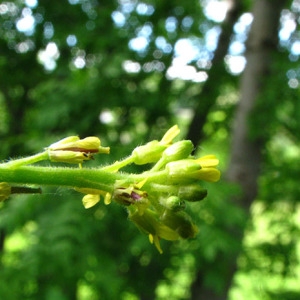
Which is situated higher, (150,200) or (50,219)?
(150,200)

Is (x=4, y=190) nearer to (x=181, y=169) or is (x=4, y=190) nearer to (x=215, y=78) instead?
(x=181, y=169)

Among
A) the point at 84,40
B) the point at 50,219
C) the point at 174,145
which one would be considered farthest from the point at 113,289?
the point at 174,145

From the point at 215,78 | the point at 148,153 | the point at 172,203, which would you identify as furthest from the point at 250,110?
the point at 172,203

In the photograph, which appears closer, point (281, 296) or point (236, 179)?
point (236, 179)

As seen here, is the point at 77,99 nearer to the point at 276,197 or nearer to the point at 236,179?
the point at 236,179

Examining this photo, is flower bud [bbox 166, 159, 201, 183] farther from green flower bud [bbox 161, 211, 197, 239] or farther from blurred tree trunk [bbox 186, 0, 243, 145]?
blurred tree trunk [bbox 186, 0, 243, 145]

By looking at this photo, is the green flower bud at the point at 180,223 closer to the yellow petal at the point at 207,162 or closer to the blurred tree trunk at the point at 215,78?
the yellow petal at the point at 207,162

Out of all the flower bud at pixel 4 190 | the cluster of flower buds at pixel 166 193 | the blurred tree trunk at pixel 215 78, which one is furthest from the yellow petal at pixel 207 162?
the blurred tree trunk at pixel 215 78
